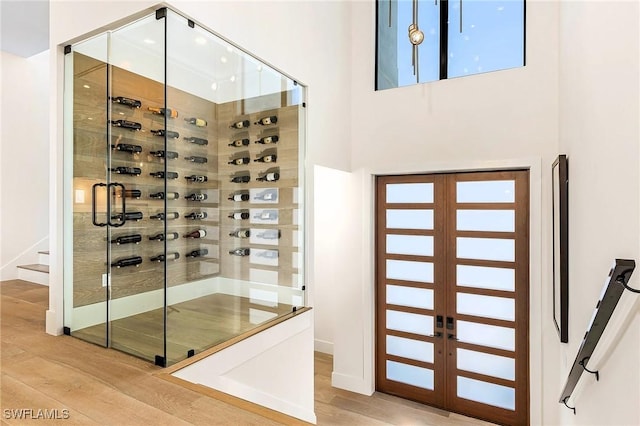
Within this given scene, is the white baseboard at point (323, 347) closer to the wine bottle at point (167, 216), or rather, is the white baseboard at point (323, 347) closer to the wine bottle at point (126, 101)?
the wine bottle at point (167, 216)

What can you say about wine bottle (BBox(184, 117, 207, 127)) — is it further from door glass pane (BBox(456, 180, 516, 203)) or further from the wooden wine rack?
door glass pane (BBox(456, 180, 516, 203))

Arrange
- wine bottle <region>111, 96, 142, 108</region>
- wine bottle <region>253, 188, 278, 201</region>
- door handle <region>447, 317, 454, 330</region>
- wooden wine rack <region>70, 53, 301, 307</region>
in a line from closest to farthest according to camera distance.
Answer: wooden wine rack <region>70, 53, 301, 307</region>, wine bottle <region>111, 96, 142, 108</region>, wine bottle <region>253, 188, 278, 201</region>, door handle <region>447, 317, 454, 330</region>

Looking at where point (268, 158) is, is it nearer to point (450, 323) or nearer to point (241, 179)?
point (241, 179)

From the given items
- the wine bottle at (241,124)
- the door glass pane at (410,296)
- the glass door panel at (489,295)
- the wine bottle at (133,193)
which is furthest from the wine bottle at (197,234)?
the glass door panel at (489,295)

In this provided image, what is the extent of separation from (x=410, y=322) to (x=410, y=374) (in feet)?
2.00

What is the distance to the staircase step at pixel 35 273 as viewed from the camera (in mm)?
4156

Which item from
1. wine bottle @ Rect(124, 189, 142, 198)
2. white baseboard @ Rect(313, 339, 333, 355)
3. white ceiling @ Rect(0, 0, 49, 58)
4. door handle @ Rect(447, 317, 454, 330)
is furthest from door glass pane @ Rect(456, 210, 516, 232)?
white ceiling @ Rect(0, 0, 49, 58)

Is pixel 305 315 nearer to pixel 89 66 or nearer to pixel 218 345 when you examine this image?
pixel 218 345

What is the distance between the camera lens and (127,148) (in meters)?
2.70

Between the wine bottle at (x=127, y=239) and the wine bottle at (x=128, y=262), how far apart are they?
125 mm

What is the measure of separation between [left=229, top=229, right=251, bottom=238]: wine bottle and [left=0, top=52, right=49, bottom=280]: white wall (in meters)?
3.58

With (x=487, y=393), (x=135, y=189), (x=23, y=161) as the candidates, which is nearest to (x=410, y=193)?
(x=487, y=393)

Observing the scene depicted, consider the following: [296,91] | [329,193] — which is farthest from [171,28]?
[329,193]

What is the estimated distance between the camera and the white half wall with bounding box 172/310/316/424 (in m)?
2.32
